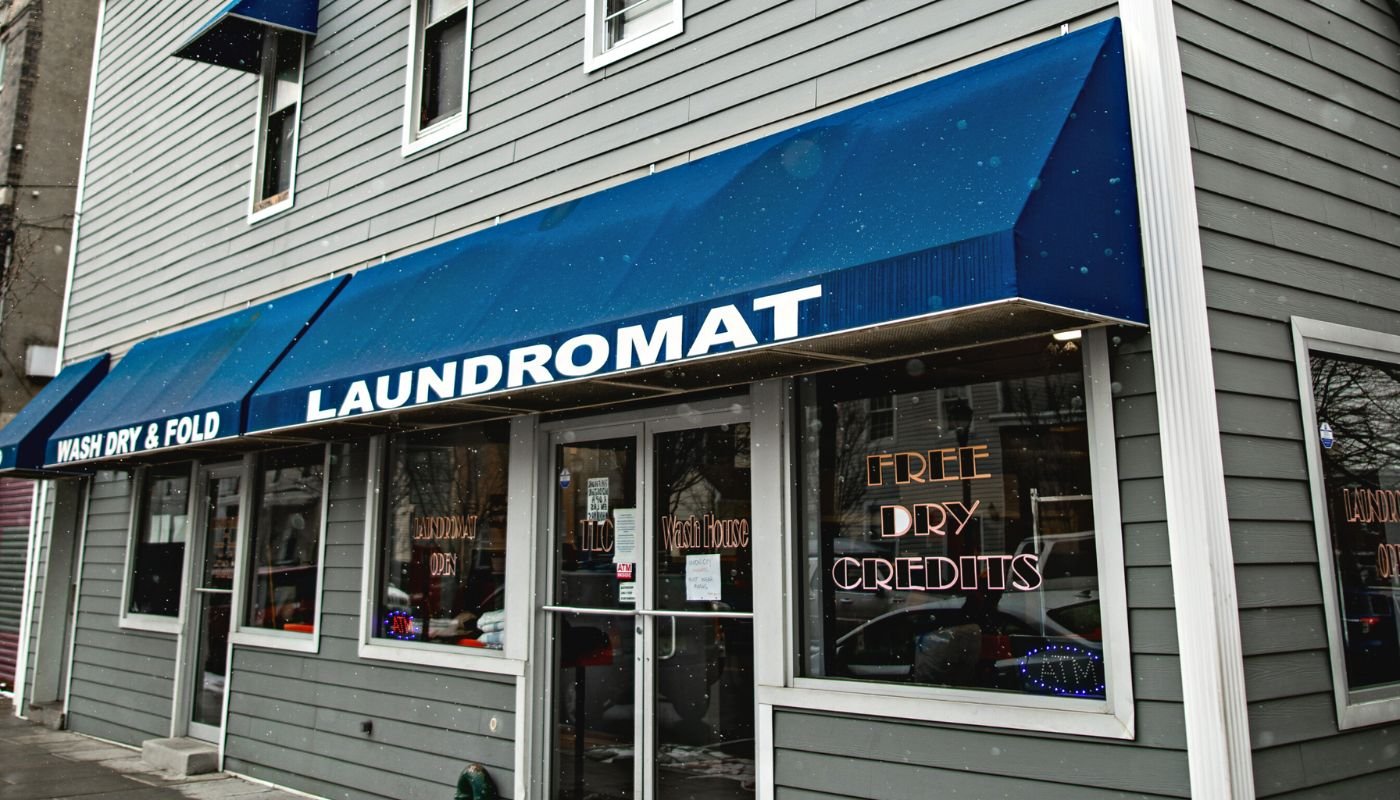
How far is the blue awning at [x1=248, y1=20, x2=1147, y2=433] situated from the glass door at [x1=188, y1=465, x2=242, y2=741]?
3.94m

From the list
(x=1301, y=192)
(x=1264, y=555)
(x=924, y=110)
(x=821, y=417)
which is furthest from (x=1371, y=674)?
(x=924, y=110)

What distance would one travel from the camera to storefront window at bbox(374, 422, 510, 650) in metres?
7.34

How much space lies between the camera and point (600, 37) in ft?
23.0

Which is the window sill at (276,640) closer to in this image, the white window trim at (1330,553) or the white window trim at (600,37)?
the white window trim at (600,37)

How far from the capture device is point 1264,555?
4.39 m

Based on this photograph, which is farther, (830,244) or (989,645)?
(989,645)

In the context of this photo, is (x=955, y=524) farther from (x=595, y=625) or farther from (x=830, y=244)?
(x=595, y=625)

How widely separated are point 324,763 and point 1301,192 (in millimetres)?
7326

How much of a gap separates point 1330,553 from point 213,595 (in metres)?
9.03

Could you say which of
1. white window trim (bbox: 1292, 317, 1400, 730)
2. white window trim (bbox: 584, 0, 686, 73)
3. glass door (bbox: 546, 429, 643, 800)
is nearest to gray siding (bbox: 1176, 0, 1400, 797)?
white window trim (bbox: 1292, 317, 1400, 730)

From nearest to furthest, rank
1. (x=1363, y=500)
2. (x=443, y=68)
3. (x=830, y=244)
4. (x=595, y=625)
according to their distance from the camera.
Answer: (x=830, y=244) → (x=1363, y=500) → (x=595, y=625) → (x=443, y=68)

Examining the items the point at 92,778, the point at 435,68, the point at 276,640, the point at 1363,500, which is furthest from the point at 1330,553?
the point at 92,778

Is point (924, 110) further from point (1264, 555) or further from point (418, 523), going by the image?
point (418, 523)

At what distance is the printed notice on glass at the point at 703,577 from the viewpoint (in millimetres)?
5977
